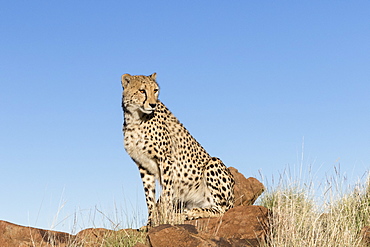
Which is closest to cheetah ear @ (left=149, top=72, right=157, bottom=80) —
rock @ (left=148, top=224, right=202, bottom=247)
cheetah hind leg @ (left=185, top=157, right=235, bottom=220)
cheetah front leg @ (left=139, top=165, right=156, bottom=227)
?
cheetah front leg @ (left=139, top=165, right=156, bottom=227)

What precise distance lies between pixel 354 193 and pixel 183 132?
239 centimetres

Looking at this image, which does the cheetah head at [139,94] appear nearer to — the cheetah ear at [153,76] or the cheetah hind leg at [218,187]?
the cheetah ear at [153,76]

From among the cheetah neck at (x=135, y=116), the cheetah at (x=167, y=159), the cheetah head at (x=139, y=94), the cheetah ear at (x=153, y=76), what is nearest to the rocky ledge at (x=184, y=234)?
the cheetah at (x=167, y=159)

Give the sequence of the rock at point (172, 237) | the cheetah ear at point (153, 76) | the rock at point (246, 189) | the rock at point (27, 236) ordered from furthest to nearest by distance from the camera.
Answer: the rock at point (246, 189) → the cheetah ear at point (153, 76) → the rock at point (27, 236) → the rock at point (172, 237)

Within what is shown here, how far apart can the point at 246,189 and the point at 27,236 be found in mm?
3209

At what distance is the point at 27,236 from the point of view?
4875 millimetres

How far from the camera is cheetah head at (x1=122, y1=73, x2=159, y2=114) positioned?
536 cm

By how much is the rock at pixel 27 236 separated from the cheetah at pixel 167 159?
993 mm

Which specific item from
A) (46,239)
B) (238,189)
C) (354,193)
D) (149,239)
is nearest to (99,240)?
(46,239)

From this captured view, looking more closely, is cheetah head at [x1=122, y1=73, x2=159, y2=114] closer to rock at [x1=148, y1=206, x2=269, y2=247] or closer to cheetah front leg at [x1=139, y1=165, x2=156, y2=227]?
cheetah front leg at [x1=139, y1=165, x2=156, y2=227]

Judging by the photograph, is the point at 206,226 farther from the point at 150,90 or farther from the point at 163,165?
the point at 150,90

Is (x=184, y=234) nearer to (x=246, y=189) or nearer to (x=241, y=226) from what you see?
(x=241, y=226)

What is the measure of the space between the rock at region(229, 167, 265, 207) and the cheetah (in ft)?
3.21

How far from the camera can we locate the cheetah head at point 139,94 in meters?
5.36
